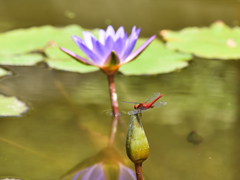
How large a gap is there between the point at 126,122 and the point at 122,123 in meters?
0.02

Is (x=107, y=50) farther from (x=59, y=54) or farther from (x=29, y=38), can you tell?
(x=29, y=38)

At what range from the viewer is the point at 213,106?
4.76 ft

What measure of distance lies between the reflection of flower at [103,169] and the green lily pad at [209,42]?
3.92ft

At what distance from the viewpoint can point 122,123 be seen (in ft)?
4.22

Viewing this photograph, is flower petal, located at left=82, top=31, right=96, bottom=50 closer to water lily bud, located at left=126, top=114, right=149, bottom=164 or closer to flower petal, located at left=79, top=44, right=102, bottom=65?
flower petal, located at left=79, top=44, right=102, bottom=65

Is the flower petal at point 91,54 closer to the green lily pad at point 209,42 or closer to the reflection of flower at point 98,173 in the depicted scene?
the reflection of flower at point 98,173

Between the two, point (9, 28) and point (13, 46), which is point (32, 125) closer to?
point (13, 46)

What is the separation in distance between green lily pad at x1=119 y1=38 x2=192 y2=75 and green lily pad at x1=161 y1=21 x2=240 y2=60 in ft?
0.29

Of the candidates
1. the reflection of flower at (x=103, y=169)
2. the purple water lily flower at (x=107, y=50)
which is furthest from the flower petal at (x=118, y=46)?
the reflection of flower at (x=103, y=169)

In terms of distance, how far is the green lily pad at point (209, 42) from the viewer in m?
2.06

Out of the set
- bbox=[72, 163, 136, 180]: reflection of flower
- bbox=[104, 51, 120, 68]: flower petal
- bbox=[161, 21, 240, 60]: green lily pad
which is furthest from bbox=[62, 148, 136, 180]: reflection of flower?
bbox=[161, 21, 240, 60]: green lily pad

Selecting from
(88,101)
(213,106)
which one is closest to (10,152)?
(88,101)

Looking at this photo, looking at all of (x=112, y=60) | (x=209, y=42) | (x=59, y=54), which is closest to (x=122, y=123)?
(x=112, y=60)

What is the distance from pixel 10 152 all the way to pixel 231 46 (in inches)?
64.1
